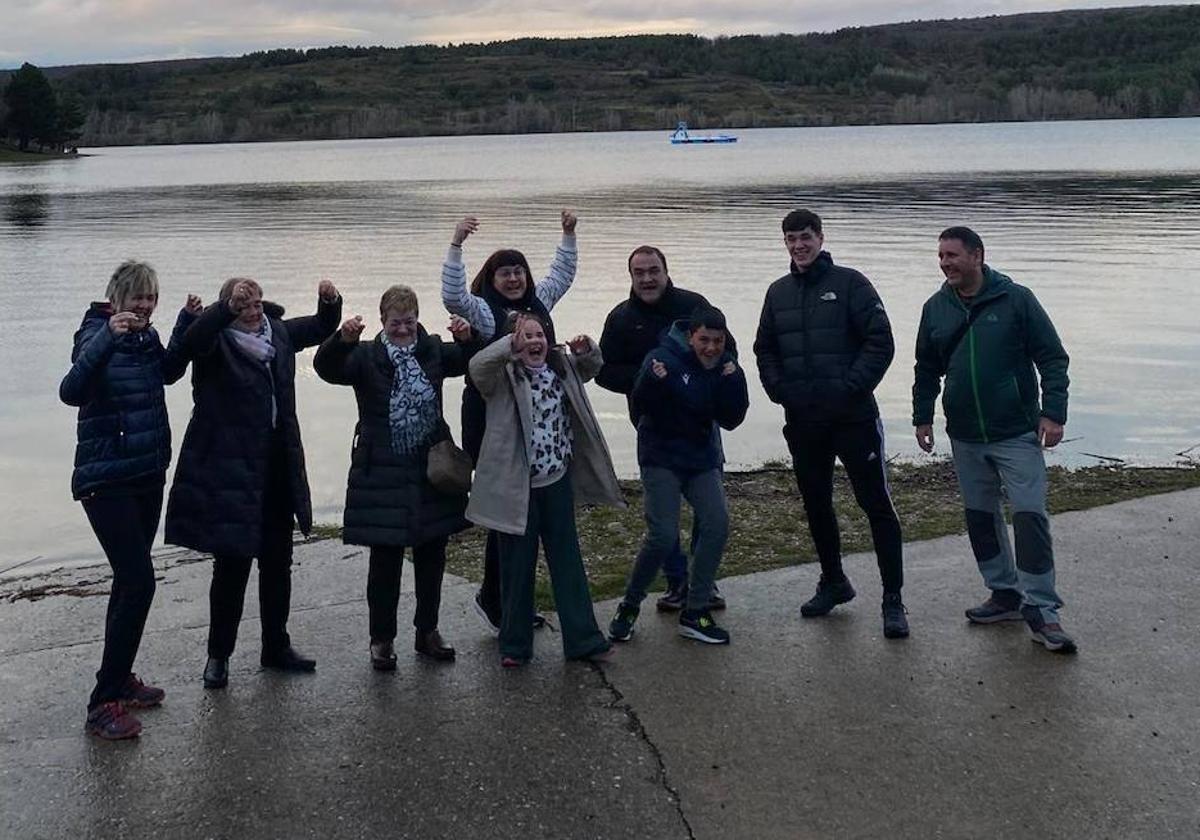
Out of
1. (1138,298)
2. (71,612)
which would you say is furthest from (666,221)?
(71,612)

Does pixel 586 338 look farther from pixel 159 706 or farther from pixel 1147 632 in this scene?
pixel 1147 632

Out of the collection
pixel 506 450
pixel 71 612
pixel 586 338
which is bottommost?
pixel 71 612

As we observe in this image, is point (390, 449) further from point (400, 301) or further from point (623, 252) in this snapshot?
point (623, 252)

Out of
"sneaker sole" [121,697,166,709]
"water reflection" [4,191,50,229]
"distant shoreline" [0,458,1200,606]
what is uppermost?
"water reflection" [4,191,50,229]

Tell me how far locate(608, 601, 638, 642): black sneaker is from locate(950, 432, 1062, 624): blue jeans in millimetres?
1685

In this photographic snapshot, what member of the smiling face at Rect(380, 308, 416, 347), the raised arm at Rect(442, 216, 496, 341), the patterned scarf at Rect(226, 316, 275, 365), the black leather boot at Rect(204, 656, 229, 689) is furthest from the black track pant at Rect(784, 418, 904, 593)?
the black leather boot at Rect(204, 656, 229, 689)

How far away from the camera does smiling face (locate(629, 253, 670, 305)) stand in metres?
6.54

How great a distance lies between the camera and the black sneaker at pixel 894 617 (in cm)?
619

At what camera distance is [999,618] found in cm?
638

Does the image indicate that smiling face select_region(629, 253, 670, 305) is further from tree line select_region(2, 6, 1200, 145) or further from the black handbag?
tree line select_region(2, 6, 1200, 145)

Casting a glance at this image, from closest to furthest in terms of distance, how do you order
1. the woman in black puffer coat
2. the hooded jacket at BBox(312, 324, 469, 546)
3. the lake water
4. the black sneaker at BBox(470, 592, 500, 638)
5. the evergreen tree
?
1. the woman in black puffer coat
2. the hooded jacket at BBox(312, 324, 469, 546)
3. the black sneaker at BBox(470, 592, 500, 638)
4. the lake water
5. the evergreen tree

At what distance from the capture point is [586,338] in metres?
6.09

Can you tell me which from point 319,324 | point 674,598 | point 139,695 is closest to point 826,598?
point 674,598

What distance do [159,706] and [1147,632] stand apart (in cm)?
429
